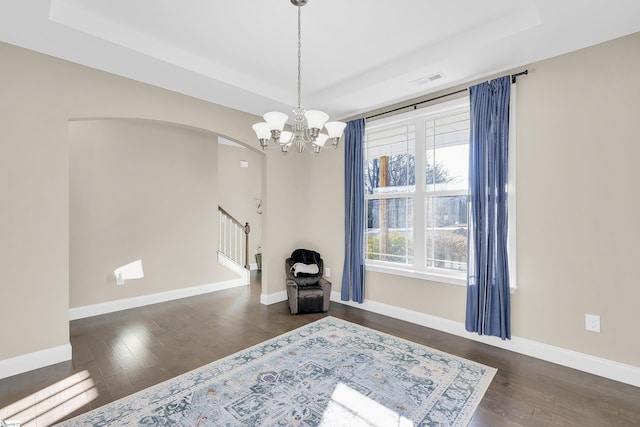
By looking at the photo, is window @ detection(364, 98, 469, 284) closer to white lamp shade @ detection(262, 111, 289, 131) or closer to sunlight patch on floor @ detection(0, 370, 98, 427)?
white lamp shade @ detection(262, 111, 289, 131)

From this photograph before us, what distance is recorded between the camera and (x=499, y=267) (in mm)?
3070

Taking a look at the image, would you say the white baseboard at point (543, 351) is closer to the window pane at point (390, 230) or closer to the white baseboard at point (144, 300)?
the window pane at point (390, 230)

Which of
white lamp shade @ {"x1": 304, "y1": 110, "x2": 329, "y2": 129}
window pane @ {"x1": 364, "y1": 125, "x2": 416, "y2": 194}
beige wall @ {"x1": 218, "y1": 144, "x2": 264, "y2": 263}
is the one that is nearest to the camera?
white lamp shade @ {"x1": 304, "y1": 110, "x2": 329, "y2": 129}

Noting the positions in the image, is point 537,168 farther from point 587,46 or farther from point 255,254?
point 255,254

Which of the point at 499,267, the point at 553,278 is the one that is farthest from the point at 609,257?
the point at 499,267

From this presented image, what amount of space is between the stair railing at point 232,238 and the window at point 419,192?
2.88 meters

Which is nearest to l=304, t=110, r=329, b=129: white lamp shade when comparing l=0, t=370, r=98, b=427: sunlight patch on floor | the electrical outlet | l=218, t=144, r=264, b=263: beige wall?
l=0, t=370, r=98, b=427: sunlight patch on floor

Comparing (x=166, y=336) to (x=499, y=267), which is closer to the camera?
(x=499, y=267)

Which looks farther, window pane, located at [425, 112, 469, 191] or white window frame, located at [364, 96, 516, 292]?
window pane, located at [425, 112, 469, 191]

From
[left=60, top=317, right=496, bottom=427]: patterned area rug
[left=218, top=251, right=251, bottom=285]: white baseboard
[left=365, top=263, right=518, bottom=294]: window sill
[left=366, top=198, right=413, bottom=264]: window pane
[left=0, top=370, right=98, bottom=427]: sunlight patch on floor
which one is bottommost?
[left=0, top=370, right=98, bottom=427]: sunlight patch on floor

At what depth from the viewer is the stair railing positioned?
6066mm

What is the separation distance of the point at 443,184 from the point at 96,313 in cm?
495

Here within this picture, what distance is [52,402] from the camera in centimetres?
225

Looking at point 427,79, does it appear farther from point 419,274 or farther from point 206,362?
point 206,362
